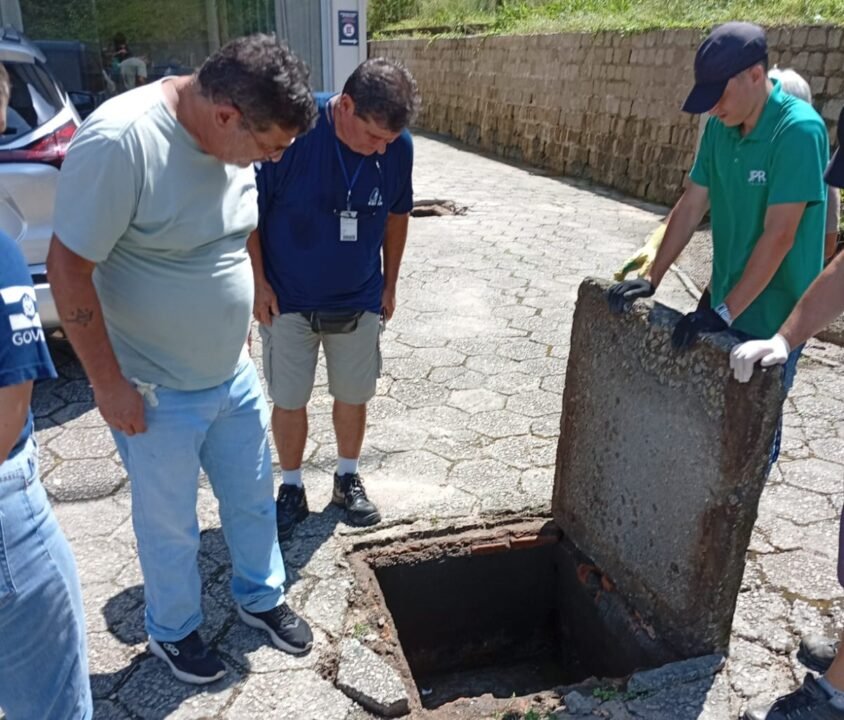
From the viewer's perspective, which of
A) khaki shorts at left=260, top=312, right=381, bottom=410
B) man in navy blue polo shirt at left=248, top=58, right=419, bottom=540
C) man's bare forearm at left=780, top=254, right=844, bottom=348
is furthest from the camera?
khaki shorts at left=260, top=312, right=381, bottom=410

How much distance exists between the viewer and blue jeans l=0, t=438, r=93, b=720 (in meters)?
1.52

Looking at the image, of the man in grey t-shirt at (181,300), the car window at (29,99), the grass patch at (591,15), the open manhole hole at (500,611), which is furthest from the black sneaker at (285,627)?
the grass patch at (591,15)

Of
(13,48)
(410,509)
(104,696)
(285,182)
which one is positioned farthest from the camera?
(13,48)

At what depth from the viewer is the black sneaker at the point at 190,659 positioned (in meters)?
2.34

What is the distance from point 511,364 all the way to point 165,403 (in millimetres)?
2969

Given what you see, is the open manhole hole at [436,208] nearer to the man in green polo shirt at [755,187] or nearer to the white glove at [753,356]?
the man in green polo shirt at [755,187]

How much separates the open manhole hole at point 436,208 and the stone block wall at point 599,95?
9.17ft

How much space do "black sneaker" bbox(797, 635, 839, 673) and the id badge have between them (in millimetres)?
2049

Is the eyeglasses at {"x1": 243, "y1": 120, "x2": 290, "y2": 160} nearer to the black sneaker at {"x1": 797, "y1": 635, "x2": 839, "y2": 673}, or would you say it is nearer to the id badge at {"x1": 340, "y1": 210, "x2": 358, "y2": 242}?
the id badge at {"x1": 340, "y1": 210, "x2": 358, "y2": 242}

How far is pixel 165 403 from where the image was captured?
2148 mm

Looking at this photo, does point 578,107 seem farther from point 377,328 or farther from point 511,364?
point 377,328

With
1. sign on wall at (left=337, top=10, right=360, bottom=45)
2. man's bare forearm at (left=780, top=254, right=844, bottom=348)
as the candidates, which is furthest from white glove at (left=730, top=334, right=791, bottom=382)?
sign on wall at (left=337, top=10, right=360, bottom=45)

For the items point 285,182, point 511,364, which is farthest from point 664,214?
point 285,182

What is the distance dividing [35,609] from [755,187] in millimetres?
2346
